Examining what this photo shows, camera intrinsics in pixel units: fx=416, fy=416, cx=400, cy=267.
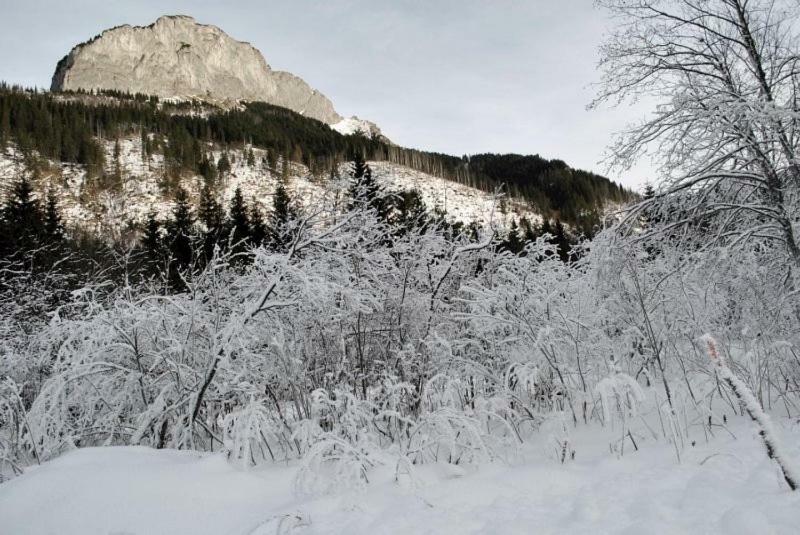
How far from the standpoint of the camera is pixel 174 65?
134875mm

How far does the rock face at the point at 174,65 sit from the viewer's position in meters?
128

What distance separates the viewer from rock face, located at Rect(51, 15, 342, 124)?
421 feet

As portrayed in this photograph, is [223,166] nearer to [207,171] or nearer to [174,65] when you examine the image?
[207,171]

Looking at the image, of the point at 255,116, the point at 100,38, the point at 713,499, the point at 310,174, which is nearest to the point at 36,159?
the point at 310,174

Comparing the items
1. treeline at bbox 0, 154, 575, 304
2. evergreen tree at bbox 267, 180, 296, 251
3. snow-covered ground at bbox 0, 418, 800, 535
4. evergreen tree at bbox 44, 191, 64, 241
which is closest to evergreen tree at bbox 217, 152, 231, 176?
treeline at bbox 0, 154, 575, 304

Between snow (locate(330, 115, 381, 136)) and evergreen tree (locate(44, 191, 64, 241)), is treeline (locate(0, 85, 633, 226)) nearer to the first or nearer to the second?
evergreen tree (locate(44, 191, 64, 241))

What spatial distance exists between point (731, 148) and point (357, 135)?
10649 centimetres

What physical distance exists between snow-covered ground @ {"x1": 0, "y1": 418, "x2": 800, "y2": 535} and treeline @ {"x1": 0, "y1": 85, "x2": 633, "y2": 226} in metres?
51.0

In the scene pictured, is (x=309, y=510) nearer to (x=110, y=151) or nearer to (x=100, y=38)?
(x=110, y=151)

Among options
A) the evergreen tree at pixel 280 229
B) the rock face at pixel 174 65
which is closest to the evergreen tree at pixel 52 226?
the evergreen tree at pixel 280 229

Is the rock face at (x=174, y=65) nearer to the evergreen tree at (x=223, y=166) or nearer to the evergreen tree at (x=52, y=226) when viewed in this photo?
the evergreen tree at (x=223, y=166)

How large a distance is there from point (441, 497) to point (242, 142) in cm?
8895

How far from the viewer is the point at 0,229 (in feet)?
61.2

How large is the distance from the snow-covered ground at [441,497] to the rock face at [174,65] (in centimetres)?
14031
